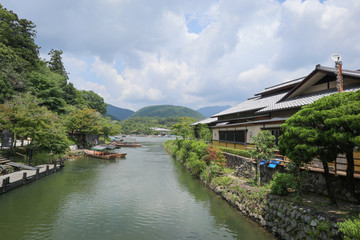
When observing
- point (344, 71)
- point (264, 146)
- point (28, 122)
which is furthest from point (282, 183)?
point (28, 122)

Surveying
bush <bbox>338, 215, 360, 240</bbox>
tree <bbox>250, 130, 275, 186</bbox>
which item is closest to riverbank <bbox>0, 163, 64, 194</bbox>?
tree <bbox>250, 130, 275, 186</bbox>

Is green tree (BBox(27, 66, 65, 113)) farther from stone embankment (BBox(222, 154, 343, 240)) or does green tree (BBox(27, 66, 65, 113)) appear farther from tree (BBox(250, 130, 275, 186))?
tree (BBox(250, 130, 275, 186))

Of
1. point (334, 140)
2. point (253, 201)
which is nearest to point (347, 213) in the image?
point (334, 140)

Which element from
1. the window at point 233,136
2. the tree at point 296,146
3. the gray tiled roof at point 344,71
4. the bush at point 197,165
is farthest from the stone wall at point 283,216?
the gray tiled roof at point 344,71

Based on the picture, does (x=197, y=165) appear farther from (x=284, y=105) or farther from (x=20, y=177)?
(x=20, y=177)

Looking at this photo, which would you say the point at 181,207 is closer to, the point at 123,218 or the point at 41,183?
the point at 123,218

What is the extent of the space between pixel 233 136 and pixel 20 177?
24679mm

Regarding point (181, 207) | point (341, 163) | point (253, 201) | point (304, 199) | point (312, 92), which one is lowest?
point (181, 207)

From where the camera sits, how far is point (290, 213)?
10.2m

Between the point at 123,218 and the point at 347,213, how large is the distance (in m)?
12.4

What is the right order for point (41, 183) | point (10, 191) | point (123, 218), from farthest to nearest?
point (41, 183) → point (10, 191) → point (123, 218)

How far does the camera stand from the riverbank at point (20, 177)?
16562mm

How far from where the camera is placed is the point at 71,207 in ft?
48.0

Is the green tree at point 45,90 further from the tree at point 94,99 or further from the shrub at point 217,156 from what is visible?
the shrub at point 217,156
